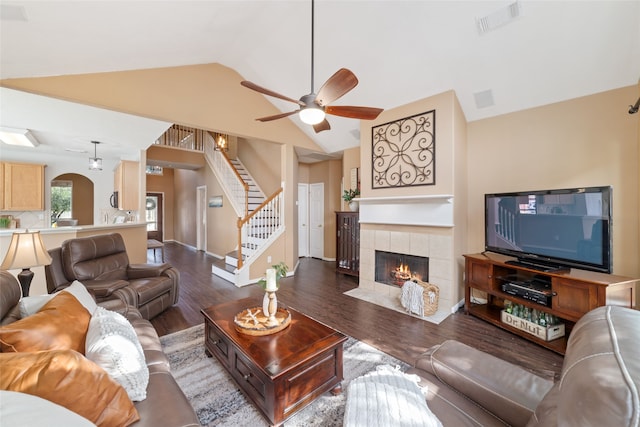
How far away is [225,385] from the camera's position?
198 centimetres

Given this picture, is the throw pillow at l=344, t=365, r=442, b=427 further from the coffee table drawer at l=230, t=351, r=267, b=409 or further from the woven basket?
the woven basket

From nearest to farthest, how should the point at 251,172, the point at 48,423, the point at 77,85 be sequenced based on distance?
1. the point at 48,423
2. the point at 77,85
3. the point at 251,172

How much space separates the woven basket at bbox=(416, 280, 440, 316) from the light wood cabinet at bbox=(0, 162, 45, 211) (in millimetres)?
7788

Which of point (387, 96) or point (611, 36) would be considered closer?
point (611, 36)

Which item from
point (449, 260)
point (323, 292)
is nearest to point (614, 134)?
point (449, 260)

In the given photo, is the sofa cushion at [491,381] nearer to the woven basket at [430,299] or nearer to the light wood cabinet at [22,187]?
the woven basket at [430,299]

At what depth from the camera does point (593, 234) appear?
2398mm

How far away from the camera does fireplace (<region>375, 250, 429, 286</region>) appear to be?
12.4ft

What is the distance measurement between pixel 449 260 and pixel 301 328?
7.75ft

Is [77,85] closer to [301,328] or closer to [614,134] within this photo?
[301,328]

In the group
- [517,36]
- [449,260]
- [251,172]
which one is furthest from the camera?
[251,172]

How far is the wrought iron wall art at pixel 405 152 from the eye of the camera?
3520 mm

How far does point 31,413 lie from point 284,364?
1130 mm

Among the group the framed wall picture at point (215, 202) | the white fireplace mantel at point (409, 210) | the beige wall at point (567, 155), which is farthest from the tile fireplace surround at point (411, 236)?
the framed wall picture at point (215, 202)
